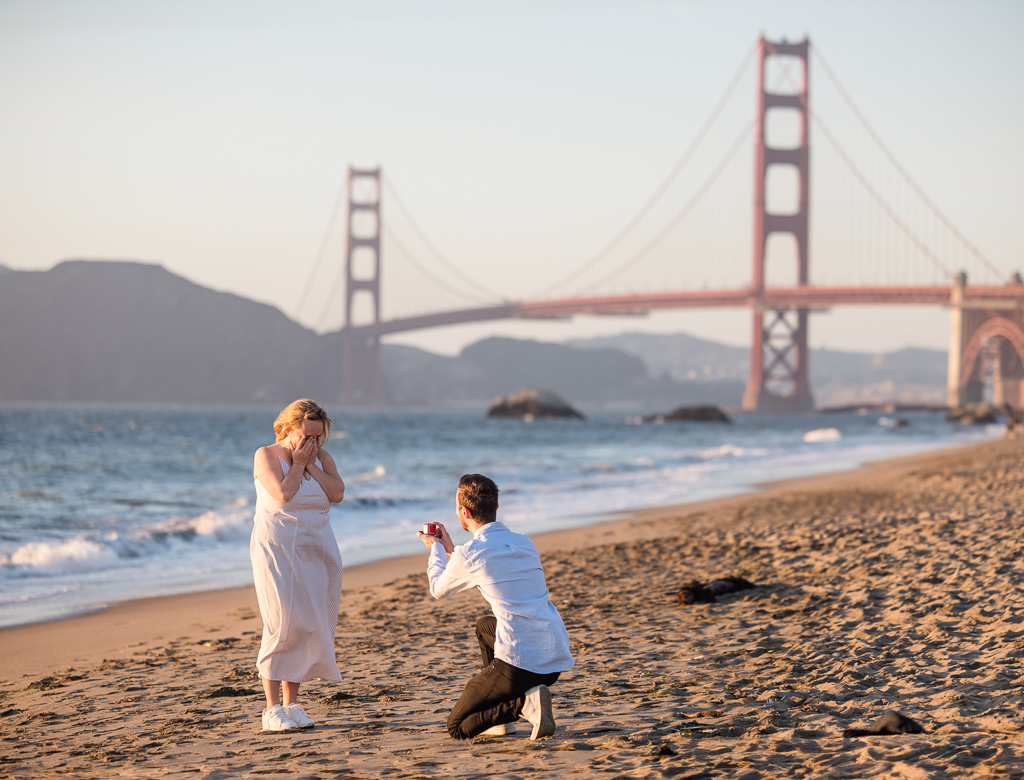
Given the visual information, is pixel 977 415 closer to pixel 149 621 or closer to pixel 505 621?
pixel 149 621

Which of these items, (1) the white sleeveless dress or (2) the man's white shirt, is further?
(1) the white sleeveless dress

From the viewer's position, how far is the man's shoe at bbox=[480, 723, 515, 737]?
10.6 ft

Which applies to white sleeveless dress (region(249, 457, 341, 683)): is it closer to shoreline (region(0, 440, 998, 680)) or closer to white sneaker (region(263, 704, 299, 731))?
white sneaker (region(263, 704, 299, 731))

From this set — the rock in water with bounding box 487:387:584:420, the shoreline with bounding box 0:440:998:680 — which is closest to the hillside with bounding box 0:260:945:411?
the rock in water with bounding box 487:387:584:420

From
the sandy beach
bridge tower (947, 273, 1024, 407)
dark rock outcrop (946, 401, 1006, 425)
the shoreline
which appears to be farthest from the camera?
bridge tower (947, 273, 1024, 407)

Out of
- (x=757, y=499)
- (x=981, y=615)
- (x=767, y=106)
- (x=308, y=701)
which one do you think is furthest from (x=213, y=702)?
(x=767, y=106)

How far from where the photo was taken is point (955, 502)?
10.0 meters

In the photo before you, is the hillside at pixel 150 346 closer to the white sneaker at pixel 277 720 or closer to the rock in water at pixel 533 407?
the rock in water at pixel 533 407

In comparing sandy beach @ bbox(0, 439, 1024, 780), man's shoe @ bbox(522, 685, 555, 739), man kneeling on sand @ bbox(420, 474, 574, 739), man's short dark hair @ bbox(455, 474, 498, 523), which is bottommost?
sandy beach @ bbox(0, 439, 1024, 780)

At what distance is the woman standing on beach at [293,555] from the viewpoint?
3.29 m

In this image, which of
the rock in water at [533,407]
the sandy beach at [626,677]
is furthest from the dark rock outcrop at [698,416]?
the sandy beach at [626,677]

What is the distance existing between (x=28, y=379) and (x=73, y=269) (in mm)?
18243

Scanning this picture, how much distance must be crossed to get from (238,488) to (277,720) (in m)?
13.0

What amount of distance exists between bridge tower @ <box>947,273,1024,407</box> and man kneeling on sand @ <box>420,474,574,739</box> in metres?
51.2
